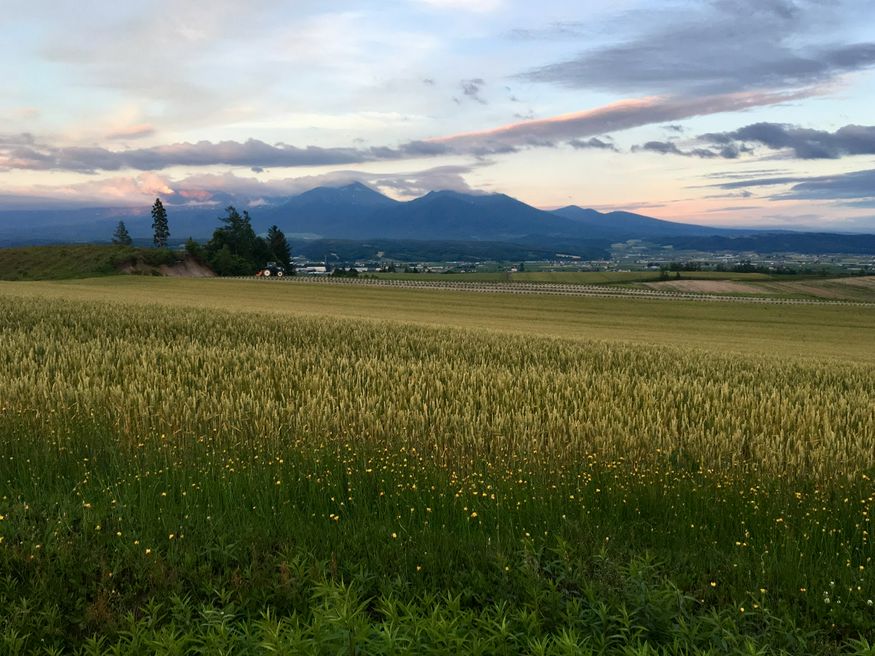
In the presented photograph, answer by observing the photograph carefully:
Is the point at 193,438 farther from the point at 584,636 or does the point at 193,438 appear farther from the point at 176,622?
the point at 584,636

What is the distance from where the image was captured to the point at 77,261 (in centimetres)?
10962

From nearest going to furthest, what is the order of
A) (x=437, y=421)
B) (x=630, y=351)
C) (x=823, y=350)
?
(x=437, y=421)
(x=630, y=351)
(x=823, y=350)

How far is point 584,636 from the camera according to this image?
418cm

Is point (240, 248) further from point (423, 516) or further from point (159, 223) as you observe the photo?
point (423, 516)

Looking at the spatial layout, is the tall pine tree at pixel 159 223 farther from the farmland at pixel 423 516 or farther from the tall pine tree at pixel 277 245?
the farmland at pixel 423 516

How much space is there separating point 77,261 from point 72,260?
5.17 ft

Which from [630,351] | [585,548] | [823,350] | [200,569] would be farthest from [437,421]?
[823,350]

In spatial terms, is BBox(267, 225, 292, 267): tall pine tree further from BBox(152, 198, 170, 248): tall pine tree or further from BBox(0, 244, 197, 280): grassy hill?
BBox(0, 244, 197, 280): grassy hill

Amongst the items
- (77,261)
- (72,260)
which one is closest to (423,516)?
(77,261)

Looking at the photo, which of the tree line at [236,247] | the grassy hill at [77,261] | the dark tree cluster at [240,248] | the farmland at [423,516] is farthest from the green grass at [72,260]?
the farmland at [423,516]

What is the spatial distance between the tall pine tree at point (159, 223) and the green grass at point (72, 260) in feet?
129

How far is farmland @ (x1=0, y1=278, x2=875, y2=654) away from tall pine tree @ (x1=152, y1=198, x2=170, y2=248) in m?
162

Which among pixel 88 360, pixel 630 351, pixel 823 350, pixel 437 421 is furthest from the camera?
pixel 823 350

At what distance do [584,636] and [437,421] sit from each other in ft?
14.7
